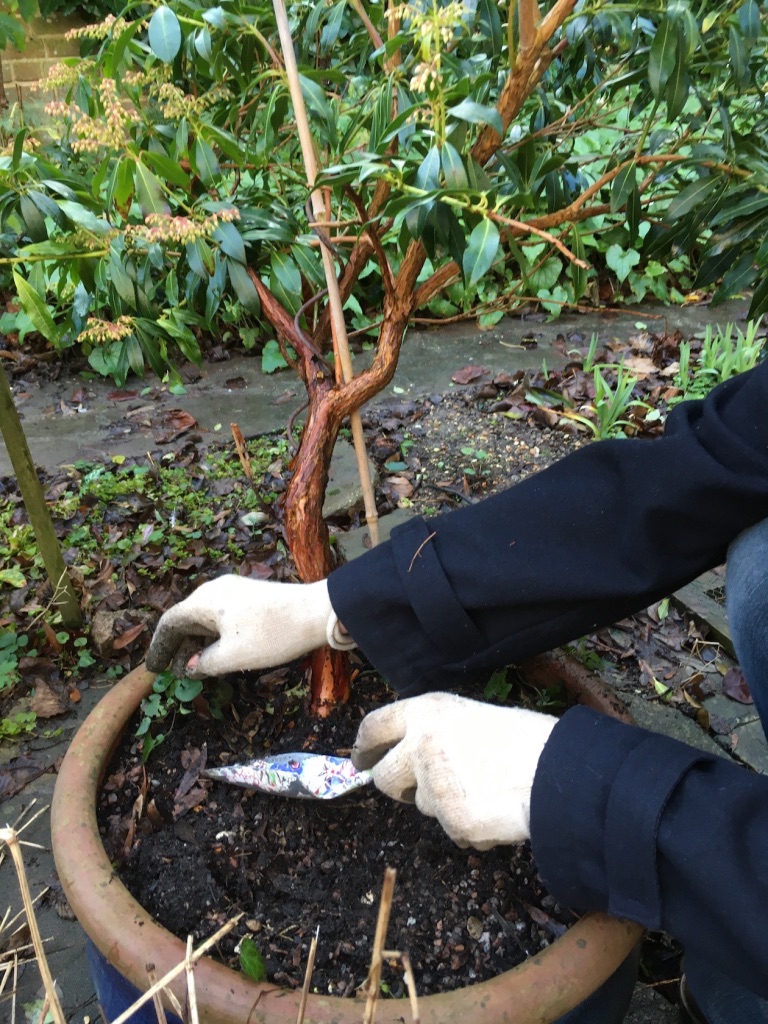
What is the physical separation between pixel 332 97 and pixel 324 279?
16.1 inches

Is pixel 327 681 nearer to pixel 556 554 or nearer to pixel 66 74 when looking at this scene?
pixel 556 554

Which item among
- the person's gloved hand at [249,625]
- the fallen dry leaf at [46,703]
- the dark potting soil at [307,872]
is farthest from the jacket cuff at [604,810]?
the fallen dry leaf at [46,703]

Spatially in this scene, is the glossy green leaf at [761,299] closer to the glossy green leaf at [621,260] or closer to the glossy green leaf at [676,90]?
the glossy green leaf at [676,90]

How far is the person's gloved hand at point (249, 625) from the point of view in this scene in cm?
133

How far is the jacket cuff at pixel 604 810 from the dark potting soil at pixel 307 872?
119 mm

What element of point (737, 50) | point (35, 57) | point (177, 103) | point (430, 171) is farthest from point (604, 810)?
point (35, 57)

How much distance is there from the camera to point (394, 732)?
3.90 feet

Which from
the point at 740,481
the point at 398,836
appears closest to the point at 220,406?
the point at 398,836

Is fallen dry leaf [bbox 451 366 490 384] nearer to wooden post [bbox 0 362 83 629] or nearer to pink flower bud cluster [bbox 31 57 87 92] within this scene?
wooden post [bbox 0 362 83 629]

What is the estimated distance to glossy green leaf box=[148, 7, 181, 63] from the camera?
1.15 meters

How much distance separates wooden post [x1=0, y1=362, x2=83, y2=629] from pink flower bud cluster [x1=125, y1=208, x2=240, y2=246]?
0.57 meters

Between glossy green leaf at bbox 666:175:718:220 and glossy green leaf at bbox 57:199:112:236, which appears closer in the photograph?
glossy green leaf at bbox 57:199:112:236

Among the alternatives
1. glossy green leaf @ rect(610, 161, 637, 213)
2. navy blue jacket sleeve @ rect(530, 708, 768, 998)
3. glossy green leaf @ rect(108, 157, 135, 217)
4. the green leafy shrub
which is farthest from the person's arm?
glossy green leaf @ rect(108, 157, 135, 217)

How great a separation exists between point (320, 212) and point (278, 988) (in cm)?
115
